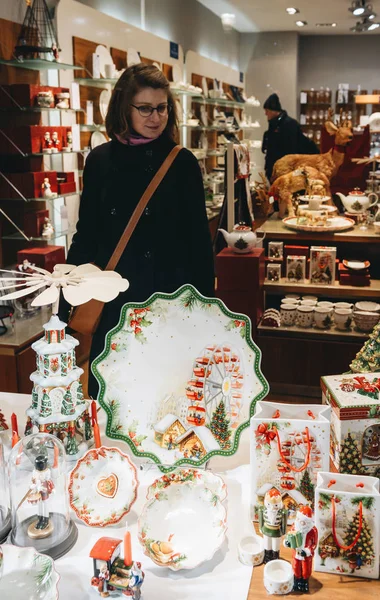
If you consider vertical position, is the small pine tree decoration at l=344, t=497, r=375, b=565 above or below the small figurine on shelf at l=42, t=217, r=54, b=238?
below

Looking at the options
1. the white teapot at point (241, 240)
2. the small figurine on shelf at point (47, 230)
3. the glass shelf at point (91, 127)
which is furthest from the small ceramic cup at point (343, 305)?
the glass shelf at point (91, 127)

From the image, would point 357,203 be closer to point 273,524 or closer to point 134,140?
point 134,140

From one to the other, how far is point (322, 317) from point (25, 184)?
1.98 metres

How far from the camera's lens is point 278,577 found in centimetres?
101

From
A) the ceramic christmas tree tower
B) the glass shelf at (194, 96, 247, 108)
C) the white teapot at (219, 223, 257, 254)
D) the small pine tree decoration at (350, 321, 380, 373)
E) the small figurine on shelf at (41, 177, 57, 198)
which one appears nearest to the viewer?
the ceramic christmas tree tower

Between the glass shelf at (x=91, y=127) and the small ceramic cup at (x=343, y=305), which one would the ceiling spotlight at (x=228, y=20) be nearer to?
the glass shelf at (x=91, y=127)

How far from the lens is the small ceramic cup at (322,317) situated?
3662 mm

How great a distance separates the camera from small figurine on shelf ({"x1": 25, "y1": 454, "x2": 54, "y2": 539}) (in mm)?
1129

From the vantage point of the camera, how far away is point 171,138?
6.67ft

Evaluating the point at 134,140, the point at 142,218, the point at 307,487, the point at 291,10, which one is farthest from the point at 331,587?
the point at 291,10

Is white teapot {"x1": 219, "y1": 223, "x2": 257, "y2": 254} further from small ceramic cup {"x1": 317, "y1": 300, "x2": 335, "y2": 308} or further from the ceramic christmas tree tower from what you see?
the ceramic christmas tree tower

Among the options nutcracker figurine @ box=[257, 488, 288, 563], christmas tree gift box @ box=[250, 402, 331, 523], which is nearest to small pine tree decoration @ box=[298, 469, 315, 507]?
christmas tree gift box @ box=[250, 402, 331, 523]

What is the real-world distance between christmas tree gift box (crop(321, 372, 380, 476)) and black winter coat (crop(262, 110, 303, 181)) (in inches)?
239

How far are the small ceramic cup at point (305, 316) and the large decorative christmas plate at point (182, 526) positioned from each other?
8.51 feet
